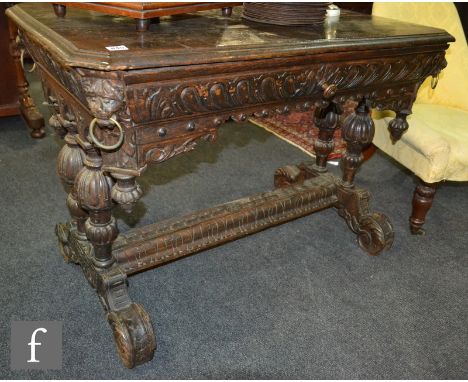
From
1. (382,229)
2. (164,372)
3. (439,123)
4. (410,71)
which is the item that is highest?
(410,71)

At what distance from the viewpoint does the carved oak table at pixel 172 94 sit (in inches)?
44.8

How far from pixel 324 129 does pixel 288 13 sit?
0.77 metres

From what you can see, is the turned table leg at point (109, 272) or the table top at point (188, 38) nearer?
the table top at point (188, 38)

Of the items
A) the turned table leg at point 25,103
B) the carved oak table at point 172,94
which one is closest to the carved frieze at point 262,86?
the carved oak table at point 172,94

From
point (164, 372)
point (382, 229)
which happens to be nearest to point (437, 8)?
point (382, 229)

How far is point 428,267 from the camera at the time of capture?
2.03 m

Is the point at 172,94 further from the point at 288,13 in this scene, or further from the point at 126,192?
the point at 288,13

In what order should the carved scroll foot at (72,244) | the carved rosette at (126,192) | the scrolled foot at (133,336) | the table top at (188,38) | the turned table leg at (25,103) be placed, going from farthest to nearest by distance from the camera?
the turned table leg at (25,103)
the carved scroll foot at (72,244)
the scrolled foot at (133,336)
the carved rosette at (126,192)
the table top at (188,38)

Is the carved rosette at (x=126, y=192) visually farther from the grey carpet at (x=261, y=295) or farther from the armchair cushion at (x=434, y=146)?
the armchair cushion at (x=434, y=146)

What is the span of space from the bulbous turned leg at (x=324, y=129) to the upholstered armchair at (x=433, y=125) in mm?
280

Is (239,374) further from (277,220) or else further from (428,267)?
(428,267)

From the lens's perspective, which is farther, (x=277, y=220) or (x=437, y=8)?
(x=437, y=8)

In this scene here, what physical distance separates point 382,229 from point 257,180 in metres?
0.86

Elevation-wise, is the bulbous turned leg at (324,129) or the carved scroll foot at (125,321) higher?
the bulbous turned leg at (324,129)
